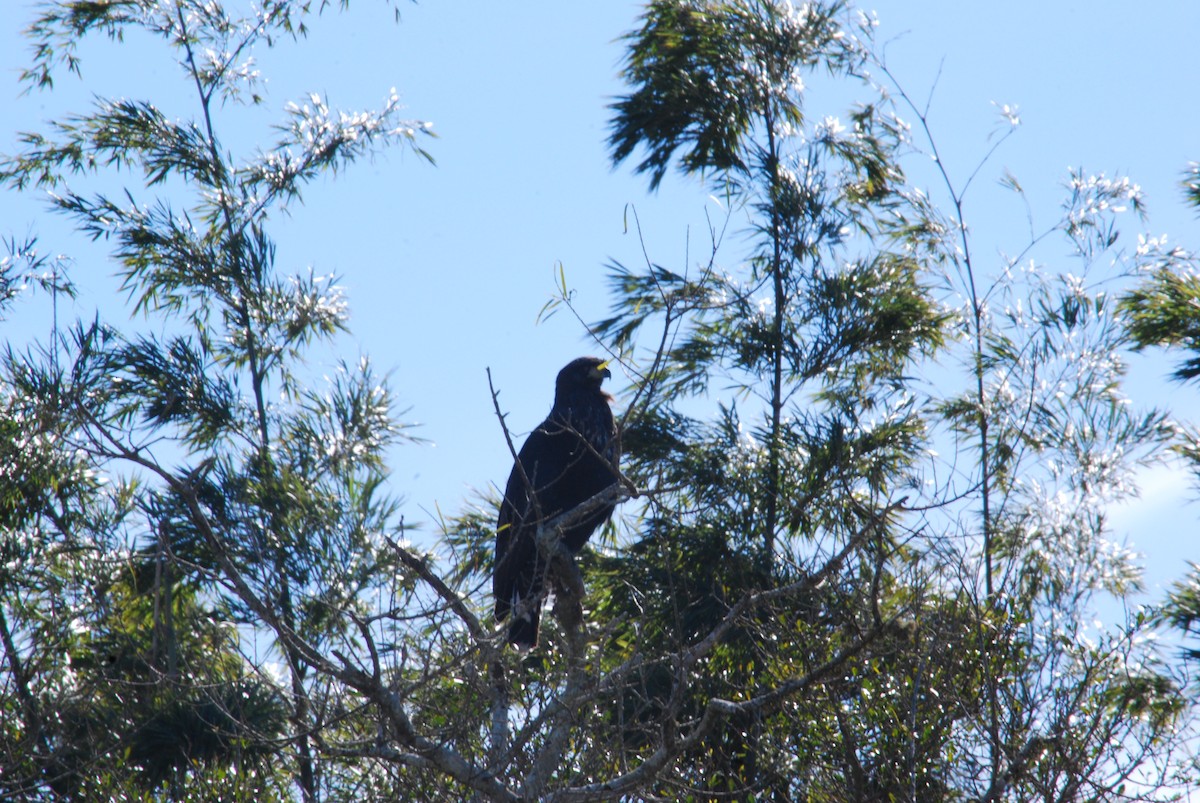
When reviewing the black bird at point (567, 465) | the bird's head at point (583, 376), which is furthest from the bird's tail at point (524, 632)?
the bird's head at point (583, 376)

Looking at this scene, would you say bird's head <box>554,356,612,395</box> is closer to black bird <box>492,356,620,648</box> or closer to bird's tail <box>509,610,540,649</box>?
black bird <box>492,356,620,648</box>

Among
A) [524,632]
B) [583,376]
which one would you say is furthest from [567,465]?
[524,632]

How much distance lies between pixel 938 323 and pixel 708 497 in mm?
1762

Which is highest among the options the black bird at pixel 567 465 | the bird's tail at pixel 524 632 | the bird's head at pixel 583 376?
the bird's head at pixel 583 376

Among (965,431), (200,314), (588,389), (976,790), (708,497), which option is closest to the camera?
(976,790)

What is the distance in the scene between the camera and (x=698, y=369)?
7141 millimetres

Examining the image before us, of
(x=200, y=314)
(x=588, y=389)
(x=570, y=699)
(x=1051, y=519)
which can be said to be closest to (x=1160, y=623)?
(x=1051, y=519)

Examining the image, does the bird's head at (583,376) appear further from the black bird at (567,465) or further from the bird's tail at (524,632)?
the bird's tail at (524,632)

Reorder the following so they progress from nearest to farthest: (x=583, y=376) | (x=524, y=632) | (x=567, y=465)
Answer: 1. (x=524, y=632)
2. (x=567, y=465)
3. (x=583, y=376)

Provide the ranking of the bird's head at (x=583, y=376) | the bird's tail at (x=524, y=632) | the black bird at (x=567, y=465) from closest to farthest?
the bird's tail at (x=524, y=632)
the black bird at (x=567, y=465)
the bird's head at (x=583, y=376)

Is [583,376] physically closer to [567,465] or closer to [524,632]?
[567,465]

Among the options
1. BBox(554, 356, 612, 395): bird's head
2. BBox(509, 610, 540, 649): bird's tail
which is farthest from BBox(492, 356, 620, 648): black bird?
BBox(509, 610, 540, 649): bird's tail

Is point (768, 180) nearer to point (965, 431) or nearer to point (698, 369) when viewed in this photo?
point (698, 369)

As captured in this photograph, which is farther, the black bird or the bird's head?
the bird's head
